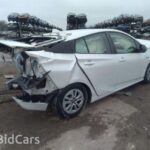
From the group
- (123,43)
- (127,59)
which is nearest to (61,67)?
(127,59)

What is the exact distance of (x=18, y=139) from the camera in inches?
138

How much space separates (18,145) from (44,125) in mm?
659

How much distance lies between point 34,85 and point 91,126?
1229mm

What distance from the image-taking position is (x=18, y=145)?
11.0 ft

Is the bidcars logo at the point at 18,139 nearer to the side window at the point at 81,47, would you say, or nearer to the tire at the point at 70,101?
the tire at the point at 70,101

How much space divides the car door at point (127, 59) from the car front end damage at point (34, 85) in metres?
1.73

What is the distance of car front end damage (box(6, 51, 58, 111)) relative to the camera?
354 centimetres

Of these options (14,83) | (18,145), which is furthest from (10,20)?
(18,145)

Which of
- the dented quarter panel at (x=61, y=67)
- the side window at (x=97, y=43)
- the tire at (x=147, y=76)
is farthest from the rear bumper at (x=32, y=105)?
the tire at (x=147, y=76)

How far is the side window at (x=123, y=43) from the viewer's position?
15.6 feet

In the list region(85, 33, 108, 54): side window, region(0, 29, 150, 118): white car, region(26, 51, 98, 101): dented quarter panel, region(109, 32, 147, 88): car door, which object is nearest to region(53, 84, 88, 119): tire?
region(0, 29, 150, 118): white car

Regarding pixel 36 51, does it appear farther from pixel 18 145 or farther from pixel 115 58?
pixel 115 58

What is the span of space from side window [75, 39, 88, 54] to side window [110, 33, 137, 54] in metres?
0.87

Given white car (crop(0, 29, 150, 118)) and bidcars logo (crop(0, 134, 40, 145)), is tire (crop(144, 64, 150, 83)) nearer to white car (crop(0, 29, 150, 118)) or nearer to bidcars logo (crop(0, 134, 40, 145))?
white car (crop(0, 29, 150, 118))
